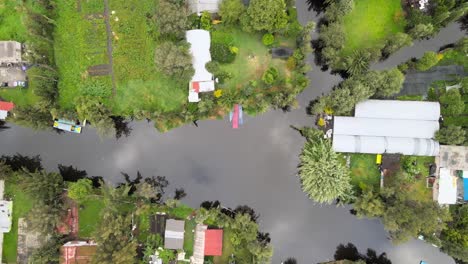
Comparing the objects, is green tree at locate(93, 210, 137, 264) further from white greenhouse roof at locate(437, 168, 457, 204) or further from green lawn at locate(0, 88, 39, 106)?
white greenhouse roof at locate(437, 168, 457, 204)

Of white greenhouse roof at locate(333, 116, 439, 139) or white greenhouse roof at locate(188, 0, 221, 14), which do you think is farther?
white greenhouse roof at locate(188, 0, 221, 14)

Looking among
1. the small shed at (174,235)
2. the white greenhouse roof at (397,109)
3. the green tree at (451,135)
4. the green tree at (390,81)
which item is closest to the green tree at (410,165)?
the green tree at (451,135)

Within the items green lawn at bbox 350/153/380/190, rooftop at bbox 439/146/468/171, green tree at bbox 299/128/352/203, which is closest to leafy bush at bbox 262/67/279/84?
green tree at bbox 299/128/352/203

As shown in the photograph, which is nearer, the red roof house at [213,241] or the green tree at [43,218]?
the green tree at [43,218]

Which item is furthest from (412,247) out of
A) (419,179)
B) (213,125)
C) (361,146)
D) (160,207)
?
(160,207)

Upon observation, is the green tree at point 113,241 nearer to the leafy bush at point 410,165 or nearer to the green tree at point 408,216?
the green tree at point 408,216

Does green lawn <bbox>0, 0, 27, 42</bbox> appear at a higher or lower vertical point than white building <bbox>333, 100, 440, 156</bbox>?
higher

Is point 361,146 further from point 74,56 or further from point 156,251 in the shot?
point 74,56
